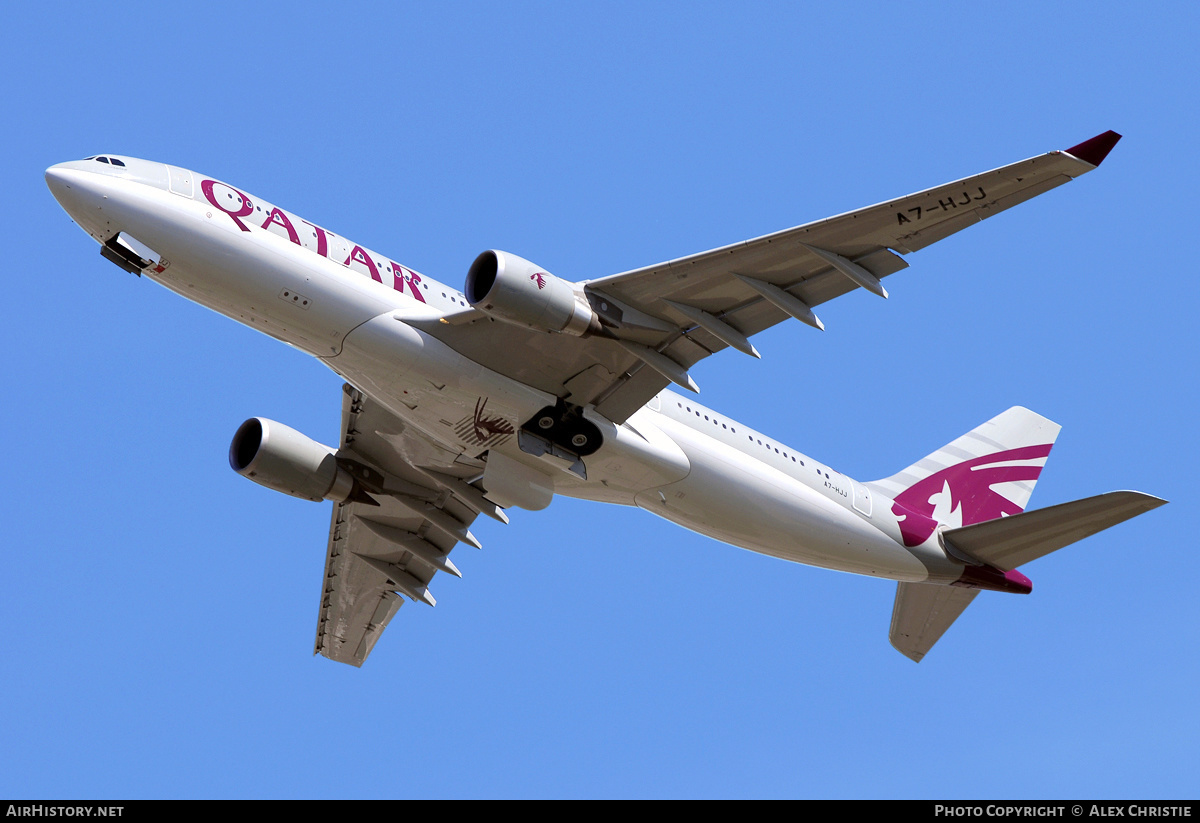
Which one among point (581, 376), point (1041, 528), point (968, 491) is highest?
point (968, 491)

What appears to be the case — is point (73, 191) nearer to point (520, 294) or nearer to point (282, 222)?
point (282, 222)

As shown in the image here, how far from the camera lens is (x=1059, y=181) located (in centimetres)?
2003

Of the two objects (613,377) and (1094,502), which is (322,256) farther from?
(1094,502)

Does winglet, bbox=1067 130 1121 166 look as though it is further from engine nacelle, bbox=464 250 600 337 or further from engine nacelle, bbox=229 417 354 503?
engine nacelle, bbox=229 417 354 503

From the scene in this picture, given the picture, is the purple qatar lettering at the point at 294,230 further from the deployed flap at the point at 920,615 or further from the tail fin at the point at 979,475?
A: the deployed flap at the point at 920,615

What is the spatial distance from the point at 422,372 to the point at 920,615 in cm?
1409

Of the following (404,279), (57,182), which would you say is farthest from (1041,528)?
(57,182)

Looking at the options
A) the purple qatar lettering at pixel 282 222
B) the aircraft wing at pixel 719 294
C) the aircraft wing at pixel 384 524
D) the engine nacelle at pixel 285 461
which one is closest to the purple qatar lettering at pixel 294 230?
the purple qatar lettering at pixel 282 222

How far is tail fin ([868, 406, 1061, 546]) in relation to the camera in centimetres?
2933

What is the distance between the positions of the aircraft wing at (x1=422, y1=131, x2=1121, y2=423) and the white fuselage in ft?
1.95

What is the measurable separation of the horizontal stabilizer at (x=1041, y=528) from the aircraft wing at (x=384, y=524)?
1070 cm

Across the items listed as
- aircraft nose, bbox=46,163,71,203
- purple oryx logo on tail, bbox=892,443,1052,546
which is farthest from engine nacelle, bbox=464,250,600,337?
purple oryx logo on tail, bbox=892,443,1052,546

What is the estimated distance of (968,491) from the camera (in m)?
30.3
